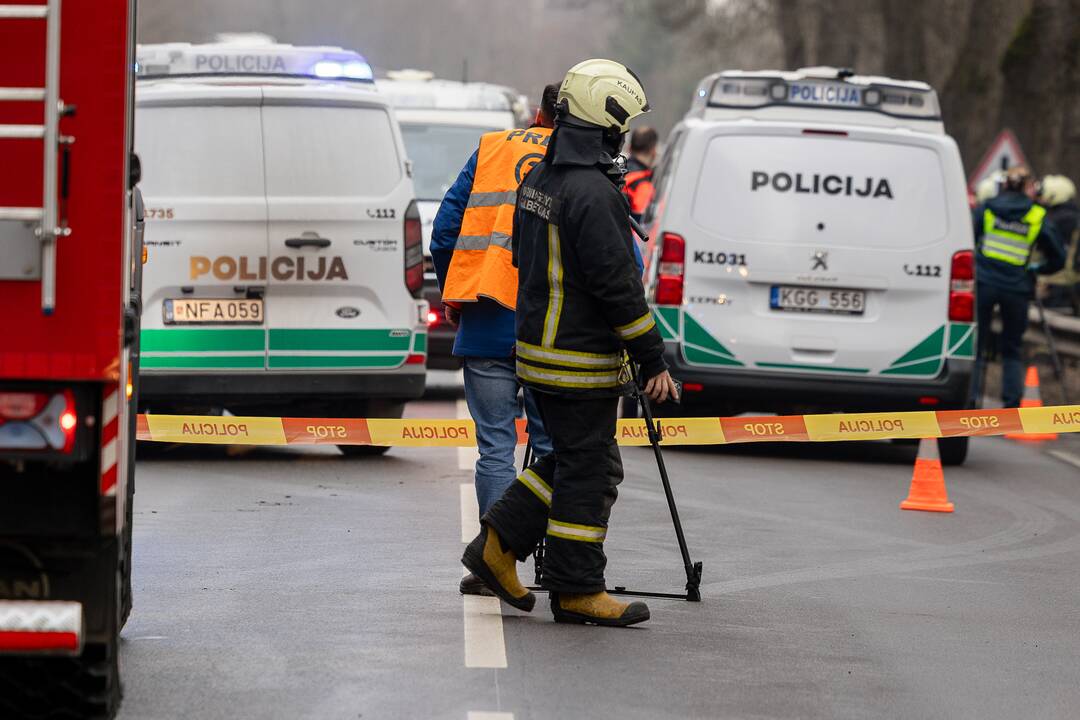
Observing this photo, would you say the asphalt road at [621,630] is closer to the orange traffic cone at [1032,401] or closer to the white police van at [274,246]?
the white police van at [274,246]

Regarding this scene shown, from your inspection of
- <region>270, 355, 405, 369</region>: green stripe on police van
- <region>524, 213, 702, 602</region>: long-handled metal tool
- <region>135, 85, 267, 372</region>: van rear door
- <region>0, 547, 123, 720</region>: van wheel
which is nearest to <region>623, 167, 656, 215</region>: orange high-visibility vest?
<region>270, 355, 405, 369</region>: green stripe on police van

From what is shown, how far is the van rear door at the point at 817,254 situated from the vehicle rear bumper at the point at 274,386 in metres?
1.88

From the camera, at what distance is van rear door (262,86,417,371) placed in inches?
430

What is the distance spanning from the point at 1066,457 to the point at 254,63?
597cm

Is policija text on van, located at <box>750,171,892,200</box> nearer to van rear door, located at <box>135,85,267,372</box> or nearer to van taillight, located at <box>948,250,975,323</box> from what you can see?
van taillight, located at <box>948,250,975,323</box>

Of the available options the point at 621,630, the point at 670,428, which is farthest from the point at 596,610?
the point at 670,428

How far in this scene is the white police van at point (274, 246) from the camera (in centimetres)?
1084

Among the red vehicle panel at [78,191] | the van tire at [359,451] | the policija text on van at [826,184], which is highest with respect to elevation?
the red vehicle panel at [78,191]

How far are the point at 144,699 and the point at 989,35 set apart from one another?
27219 mm

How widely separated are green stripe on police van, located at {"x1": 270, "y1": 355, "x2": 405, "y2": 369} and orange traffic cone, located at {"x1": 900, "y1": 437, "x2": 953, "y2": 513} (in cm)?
293

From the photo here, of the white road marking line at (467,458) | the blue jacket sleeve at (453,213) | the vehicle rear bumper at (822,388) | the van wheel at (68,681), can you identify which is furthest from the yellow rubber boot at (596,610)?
the vehicle rear bumper at (822,388)

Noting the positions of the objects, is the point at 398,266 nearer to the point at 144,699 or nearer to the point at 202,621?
the point at 202,621

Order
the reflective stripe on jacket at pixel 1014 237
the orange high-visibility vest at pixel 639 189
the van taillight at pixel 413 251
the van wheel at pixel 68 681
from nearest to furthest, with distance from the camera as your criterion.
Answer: the van wheel at pixel 68 681, the van taillight at pixel 413 251, the orange high-visibility vest at pixel 639 189, the reflective stripe on jacket at pixel 1014 237

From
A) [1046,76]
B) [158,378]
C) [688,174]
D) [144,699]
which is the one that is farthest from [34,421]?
[1046,76]
